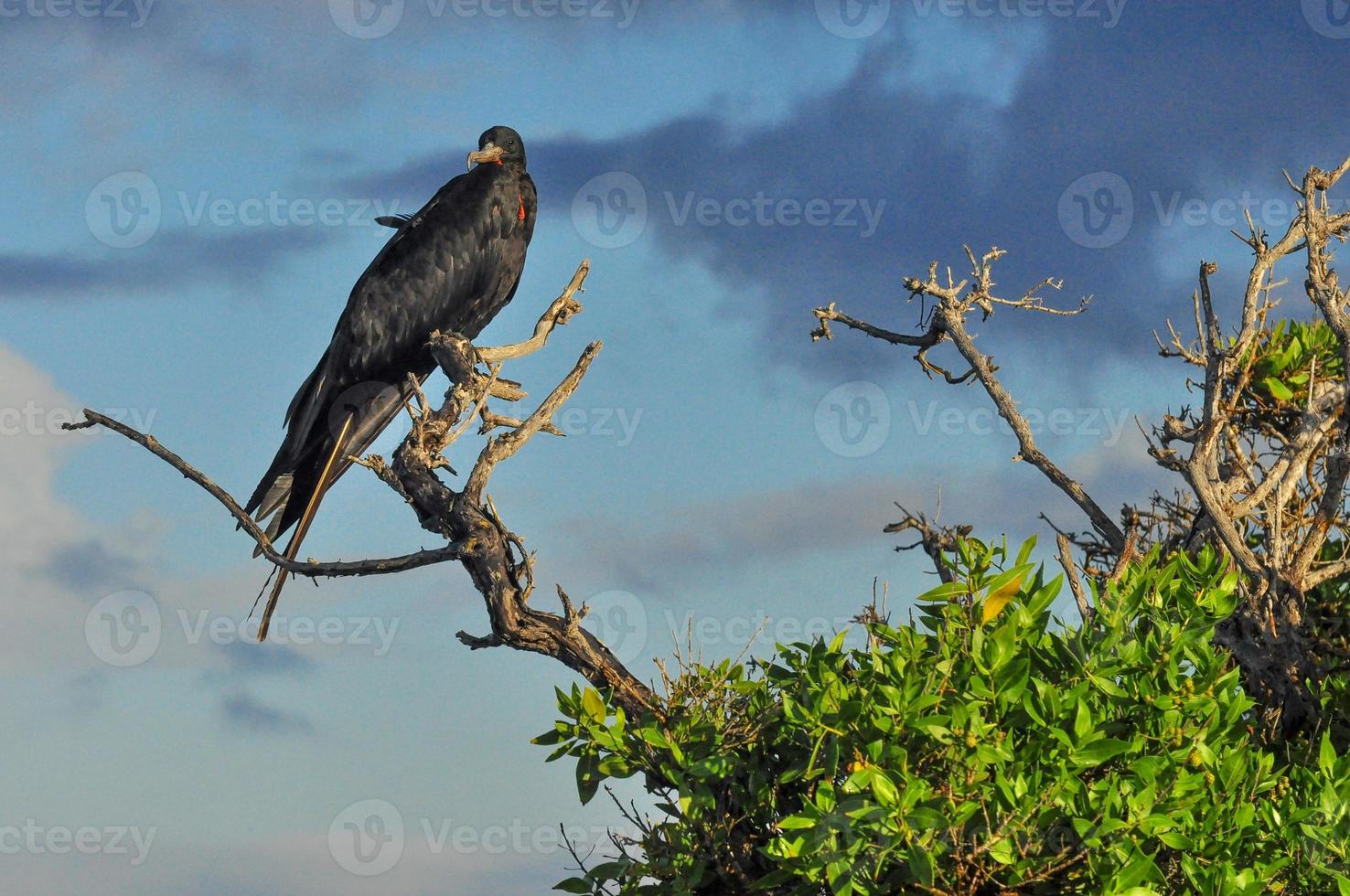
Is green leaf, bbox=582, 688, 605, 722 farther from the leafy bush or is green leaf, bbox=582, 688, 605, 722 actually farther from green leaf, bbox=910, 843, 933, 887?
green leaf, bbox=910, 843, 933, 887

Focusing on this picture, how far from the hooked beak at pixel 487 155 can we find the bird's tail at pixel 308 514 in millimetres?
2954

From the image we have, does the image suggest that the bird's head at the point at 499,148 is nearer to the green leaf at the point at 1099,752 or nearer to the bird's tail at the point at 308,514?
the bird's tail at the point at 308,514

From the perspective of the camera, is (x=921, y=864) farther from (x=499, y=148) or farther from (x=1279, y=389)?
(x=499, y=148)

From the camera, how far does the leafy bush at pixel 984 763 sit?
512 cm

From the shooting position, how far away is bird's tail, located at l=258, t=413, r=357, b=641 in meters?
8.72

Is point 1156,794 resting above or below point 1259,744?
below

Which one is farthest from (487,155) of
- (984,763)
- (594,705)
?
(984,763)

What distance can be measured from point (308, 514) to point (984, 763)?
19.4ft

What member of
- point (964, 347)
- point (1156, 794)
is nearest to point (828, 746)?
point (1156, 794)

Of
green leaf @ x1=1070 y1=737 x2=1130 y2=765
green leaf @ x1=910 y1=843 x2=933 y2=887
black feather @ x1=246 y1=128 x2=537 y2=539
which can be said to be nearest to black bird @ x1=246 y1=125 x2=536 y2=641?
black feather @ x1=246 y1=128 x2=537 y2=539

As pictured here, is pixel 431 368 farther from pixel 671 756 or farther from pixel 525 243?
pixel 671 756

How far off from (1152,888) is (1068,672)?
0.97 meters

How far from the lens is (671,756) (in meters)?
6.03

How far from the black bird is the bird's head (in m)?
0.01
